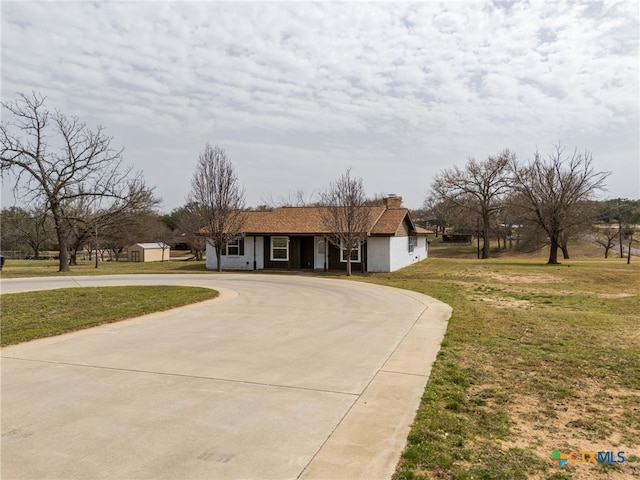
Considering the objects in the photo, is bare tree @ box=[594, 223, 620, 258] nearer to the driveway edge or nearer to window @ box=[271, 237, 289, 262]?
window @ box=[271, 237, 289, 262]

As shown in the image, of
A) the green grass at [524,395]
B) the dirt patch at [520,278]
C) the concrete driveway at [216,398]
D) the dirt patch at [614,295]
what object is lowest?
the dirt patch at [614,295]

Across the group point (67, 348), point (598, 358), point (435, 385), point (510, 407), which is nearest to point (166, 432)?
point (435, 385)

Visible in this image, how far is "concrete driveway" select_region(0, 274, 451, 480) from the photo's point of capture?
370 cm

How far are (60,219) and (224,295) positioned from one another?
18304 millimetres

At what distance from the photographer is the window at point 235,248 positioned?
28469 mm

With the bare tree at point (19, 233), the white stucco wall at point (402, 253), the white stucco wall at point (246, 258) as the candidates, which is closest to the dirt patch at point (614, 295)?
the white stucco wall at point (402, 253)

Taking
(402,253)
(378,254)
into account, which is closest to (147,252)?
(402,253)

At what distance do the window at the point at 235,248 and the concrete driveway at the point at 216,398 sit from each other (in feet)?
60.2

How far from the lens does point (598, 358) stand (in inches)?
279

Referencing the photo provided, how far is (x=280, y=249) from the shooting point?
27.8 metres

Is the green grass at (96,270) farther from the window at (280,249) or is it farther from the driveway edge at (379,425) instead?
the driveway edge at (379,425)

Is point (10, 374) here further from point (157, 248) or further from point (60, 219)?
point (157, 248)

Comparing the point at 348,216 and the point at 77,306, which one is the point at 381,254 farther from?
the point at 77,306

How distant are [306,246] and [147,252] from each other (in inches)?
930
